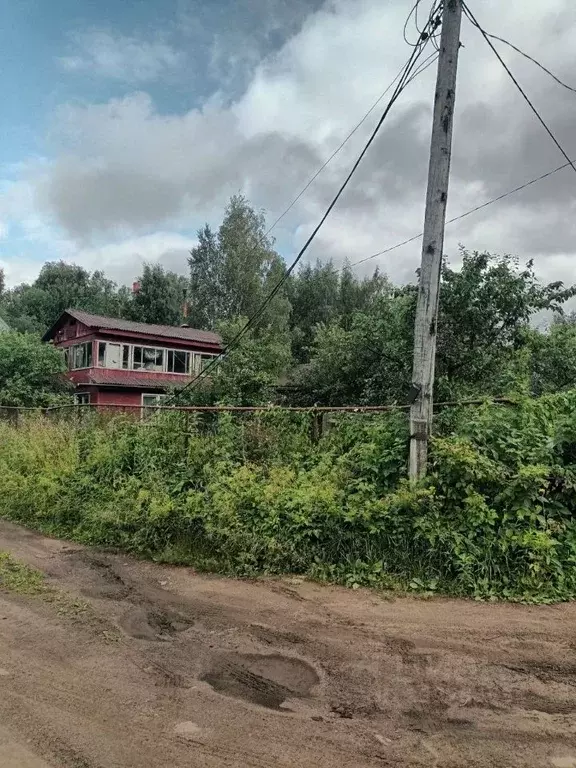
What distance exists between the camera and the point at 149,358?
107 ft

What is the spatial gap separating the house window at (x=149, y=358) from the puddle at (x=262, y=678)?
1179 inches

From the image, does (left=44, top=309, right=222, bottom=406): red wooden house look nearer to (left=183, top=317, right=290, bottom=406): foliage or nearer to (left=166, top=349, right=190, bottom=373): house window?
(left=166, top=349, right=190, bottom=373): house window

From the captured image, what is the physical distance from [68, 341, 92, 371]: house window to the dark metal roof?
1.35 m

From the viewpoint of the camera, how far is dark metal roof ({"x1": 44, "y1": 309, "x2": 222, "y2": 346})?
99.3ft

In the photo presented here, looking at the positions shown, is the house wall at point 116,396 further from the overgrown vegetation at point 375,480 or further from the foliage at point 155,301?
the overgrown vegetation at point 375,480

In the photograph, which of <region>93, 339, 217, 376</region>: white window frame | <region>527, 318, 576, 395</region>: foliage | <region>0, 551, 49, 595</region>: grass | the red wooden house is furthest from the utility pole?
<region>93, 339, 217, 376</region>: white window frame

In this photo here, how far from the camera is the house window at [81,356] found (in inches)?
1201

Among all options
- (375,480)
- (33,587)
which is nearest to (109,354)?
(33,587)

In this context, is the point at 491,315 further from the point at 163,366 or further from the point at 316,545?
the point at 163,366

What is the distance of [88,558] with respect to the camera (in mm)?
6262

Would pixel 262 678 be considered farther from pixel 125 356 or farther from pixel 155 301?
pixel 155 301

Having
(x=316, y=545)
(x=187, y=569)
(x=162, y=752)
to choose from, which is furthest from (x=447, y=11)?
(x=162, y=752)

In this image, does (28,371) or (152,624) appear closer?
(152,624)

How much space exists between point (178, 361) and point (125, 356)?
364cm
